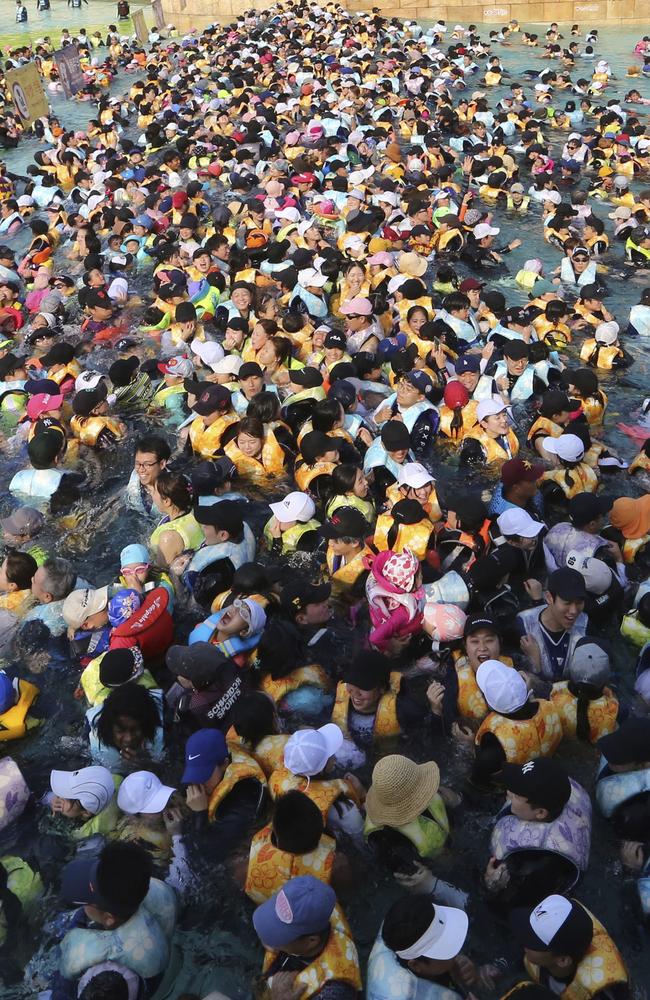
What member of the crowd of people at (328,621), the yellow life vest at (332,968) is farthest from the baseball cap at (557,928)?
the yellow life vest at (332,968)

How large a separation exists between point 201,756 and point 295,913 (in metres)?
1.39

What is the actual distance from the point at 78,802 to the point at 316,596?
228 cm

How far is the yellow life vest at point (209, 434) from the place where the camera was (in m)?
9.08

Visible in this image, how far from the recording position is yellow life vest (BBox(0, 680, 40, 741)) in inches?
230

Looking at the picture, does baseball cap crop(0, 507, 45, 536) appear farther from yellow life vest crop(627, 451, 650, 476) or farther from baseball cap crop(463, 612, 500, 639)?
yellow life vest crop(627, 451, 650, 476)

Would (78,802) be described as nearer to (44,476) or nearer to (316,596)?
(316,596)

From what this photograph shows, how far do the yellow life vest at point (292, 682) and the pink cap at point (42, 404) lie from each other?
222 inches

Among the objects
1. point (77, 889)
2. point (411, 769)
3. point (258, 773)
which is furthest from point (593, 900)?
point (77, 889)

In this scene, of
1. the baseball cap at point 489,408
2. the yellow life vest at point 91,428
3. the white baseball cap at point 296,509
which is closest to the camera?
the white baseball cap at point 296,509

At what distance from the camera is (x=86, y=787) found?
468cm

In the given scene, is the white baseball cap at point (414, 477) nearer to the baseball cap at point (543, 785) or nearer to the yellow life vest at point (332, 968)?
the baseball cap at point (543, 785)

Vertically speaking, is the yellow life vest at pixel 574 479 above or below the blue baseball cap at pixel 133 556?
below

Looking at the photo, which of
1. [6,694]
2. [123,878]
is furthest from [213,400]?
[123,878]

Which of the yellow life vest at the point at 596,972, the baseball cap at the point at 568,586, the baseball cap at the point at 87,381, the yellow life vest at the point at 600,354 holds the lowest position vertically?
the yellow life vest at the point at 600,354
